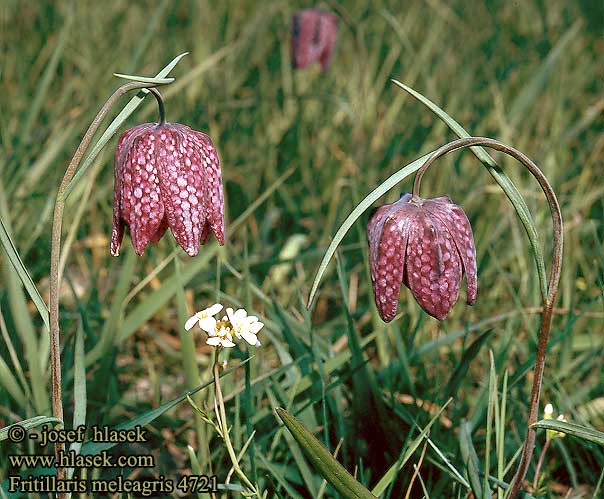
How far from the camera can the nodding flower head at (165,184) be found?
3.76 feet

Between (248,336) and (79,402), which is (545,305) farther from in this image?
(79,402)

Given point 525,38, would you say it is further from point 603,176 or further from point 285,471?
point 285,471

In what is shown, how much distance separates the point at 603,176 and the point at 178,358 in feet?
4.43

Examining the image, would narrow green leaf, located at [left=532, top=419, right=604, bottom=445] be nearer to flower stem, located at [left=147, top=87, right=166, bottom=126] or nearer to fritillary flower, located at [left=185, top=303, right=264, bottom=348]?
fritillary flower, located at [left=185, top=303, right=264, bottom=348]

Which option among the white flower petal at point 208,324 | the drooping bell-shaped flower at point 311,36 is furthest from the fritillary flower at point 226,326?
the drooping bell-shaped flower at point 311,36

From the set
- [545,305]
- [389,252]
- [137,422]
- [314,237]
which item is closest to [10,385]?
[137,422]

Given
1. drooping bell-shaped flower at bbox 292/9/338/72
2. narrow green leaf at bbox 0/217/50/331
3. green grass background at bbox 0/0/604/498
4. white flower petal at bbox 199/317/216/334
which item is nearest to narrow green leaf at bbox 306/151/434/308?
white flower petal at bbox 199/317/216/334

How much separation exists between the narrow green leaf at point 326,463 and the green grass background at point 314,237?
13 cm

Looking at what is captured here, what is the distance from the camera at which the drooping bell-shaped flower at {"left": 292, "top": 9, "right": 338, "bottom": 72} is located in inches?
107

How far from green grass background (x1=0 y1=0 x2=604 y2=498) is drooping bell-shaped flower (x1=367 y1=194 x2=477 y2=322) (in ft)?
0.62

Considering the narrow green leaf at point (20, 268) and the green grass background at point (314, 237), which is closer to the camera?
the narrow green leaf at point (20, 268)

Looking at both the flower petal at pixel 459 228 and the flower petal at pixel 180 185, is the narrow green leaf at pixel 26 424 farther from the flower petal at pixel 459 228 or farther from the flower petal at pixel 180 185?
the flower petal at pixel 459 228

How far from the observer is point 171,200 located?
115 centimetres

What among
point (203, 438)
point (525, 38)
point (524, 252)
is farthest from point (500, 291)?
point (525, 38)
